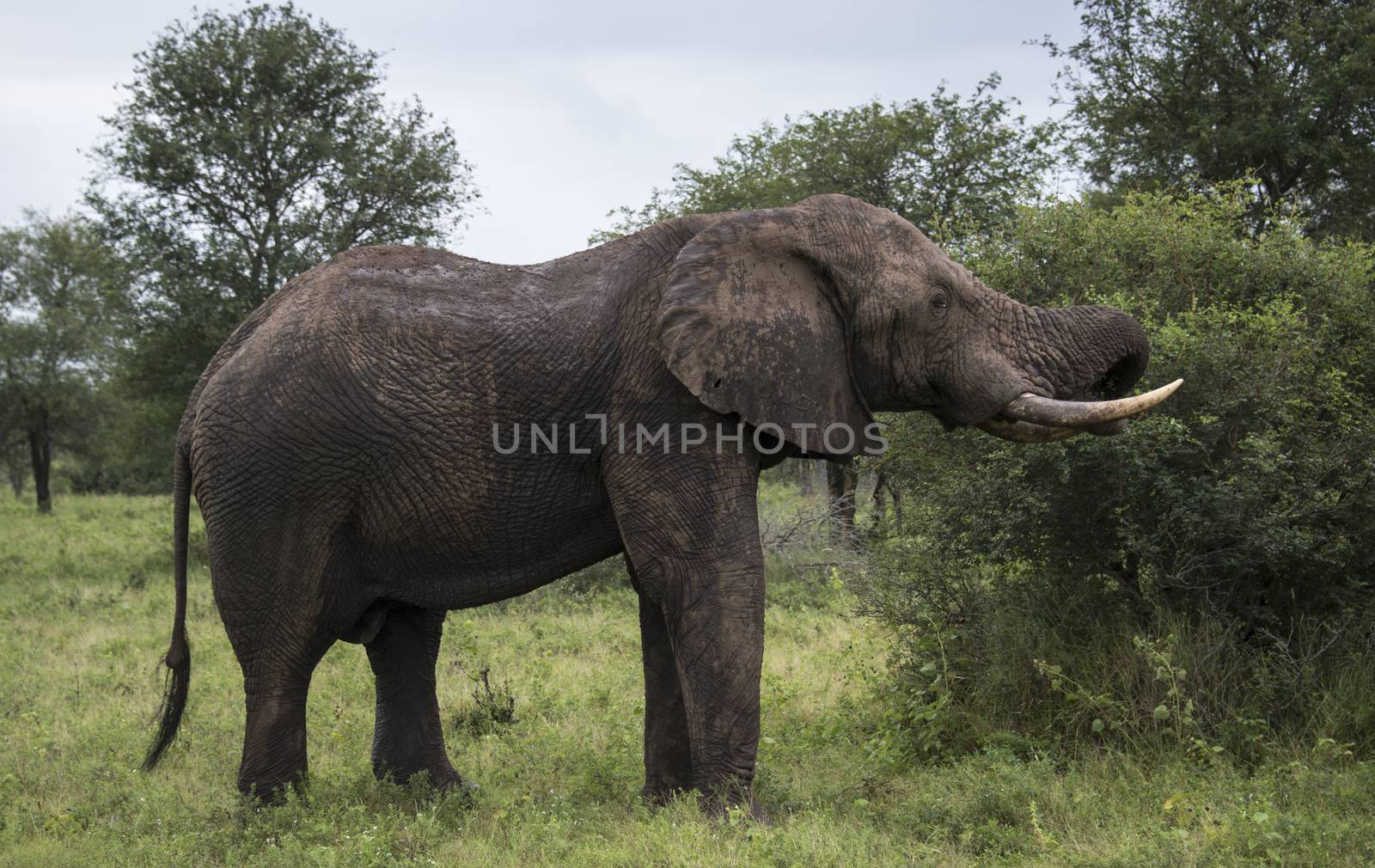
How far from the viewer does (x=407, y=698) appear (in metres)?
8.05

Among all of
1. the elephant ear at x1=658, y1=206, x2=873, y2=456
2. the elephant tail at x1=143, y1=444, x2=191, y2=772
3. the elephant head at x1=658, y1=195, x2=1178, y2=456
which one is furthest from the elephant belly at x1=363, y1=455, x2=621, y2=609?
the elephant tail at x1=143, y1=444, x2=191, y2=772

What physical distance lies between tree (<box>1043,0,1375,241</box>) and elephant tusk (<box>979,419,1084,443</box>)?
13432mm

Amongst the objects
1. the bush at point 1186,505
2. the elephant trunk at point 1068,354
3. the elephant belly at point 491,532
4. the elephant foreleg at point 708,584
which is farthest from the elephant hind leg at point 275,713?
the bush at point 1186,505

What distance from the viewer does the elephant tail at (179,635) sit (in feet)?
24.2

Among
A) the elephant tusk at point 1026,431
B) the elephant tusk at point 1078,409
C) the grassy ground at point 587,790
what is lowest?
the grassy ground at point 587,790

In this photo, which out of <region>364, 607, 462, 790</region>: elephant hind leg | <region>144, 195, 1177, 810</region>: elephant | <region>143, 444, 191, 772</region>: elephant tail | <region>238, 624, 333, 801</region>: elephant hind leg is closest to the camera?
<region>144, 195, 1177, 810</region>: elephant

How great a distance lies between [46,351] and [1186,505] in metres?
31.2

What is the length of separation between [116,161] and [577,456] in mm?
16699

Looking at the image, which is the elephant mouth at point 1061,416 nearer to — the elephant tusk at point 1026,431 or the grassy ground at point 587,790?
the elephant tusk at point 1026,431

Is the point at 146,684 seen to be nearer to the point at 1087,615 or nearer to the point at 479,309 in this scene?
the point at 479,309

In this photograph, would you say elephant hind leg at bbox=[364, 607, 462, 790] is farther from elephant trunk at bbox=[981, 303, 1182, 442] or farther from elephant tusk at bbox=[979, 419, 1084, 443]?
elephant trunk at bbox=[981, 303, 1182, 442]

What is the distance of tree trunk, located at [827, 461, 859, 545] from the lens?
1504 centimetres

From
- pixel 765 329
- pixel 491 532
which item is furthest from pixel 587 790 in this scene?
pixel 765 329

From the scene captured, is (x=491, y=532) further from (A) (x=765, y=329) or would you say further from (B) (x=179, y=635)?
(B) (x=179, y=635)
